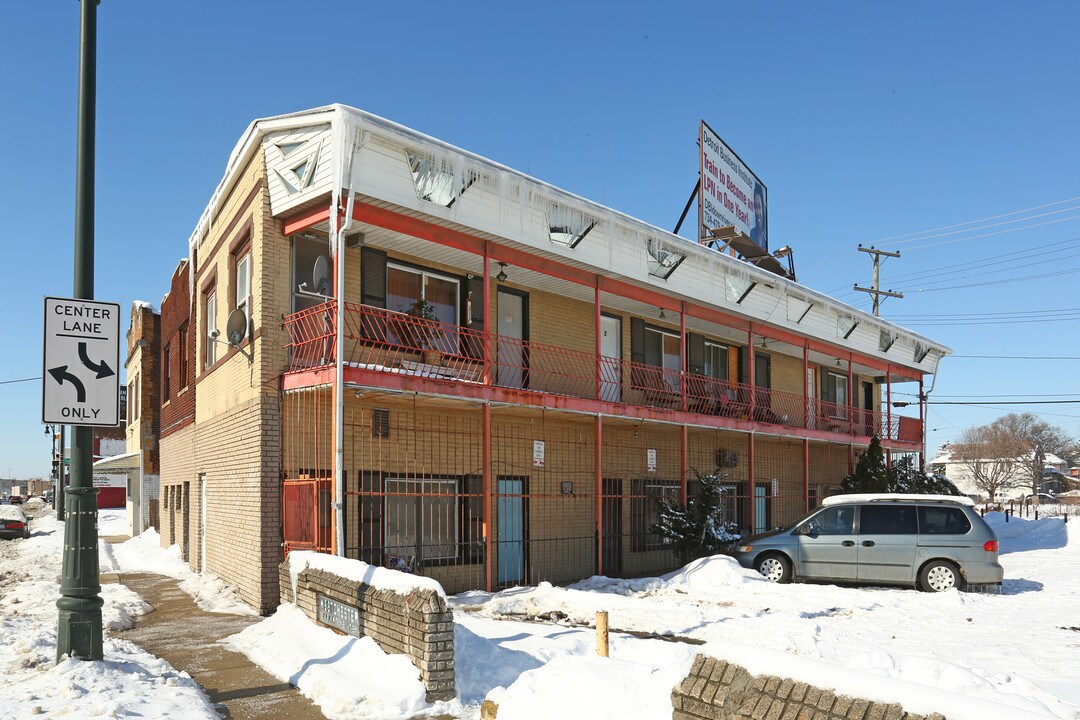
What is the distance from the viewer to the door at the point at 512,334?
51.9ft

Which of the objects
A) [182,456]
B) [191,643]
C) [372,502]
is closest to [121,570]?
[182,456]

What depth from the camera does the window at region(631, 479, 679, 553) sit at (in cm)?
1841

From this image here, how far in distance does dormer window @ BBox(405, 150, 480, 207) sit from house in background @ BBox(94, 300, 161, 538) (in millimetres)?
17230

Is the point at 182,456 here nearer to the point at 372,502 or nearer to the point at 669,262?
the point at 372,502

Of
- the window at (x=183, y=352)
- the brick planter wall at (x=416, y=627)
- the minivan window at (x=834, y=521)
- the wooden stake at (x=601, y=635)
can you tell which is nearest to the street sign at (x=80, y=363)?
the brick planter wall at (x=416, y=627)

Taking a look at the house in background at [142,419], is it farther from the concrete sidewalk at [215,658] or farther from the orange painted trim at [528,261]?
the orange painted trim at [528,261]

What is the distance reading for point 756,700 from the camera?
14.7 feet

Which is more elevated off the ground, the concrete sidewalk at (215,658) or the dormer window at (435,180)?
the dormer window at (435,180)

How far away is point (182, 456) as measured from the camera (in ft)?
64.1

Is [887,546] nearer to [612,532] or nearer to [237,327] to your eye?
[612,532]

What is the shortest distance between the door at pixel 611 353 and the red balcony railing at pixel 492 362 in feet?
0.11

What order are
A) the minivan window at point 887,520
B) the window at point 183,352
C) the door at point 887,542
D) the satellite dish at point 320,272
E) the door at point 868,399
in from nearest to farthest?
the satellite dish at point 320,272
the door at point 887,542
the minivan window at point 887,520
the window at point 183,352
the door at point 868,399

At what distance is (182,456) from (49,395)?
1258 cm

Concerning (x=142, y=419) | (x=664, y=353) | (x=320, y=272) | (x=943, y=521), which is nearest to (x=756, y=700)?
(x=320, y=272)
